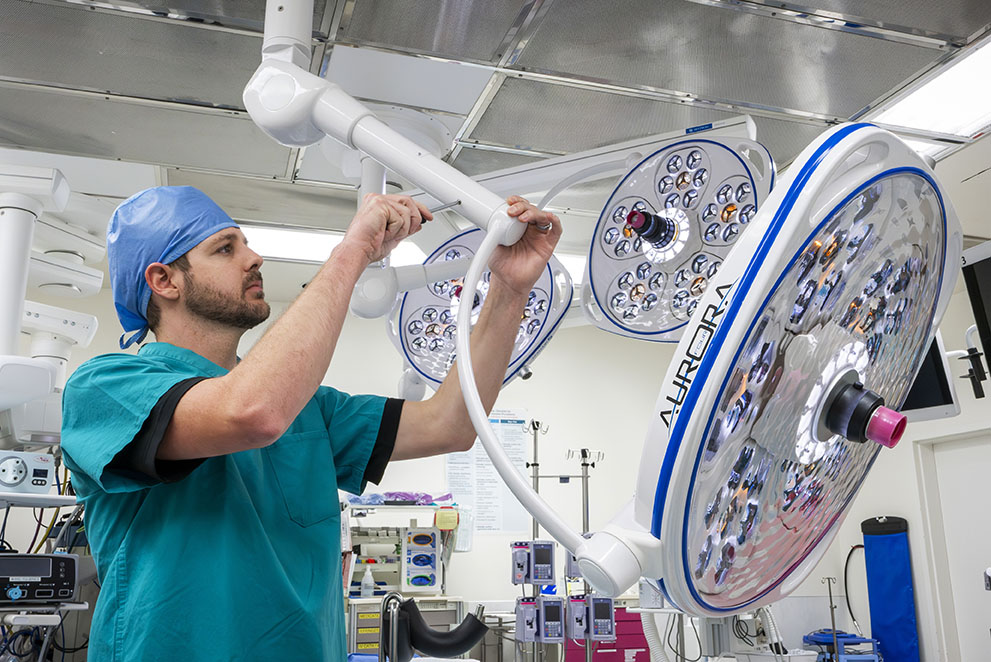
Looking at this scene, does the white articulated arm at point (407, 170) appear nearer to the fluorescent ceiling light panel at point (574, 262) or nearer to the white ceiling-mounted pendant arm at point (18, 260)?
the white ceiling-mounted pendant arm at point (18, 260)

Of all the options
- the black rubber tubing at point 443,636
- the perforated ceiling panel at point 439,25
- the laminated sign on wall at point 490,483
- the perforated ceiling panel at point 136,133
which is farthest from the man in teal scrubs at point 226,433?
the laminated sign on wall at point 490,483

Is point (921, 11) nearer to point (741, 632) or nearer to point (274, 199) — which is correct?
point (274, 199)

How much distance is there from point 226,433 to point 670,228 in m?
1.50

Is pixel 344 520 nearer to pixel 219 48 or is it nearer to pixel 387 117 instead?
pixel 387 117

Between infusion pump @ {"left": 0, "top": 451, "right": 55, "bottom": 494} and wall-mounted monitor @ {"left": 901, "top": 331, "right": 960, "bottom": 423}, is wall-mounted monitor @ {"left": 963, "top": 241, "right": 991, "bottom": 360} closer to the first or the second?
wall-mounted monitor @ {"left": 901, "top": 331, "right": 960, "bottom": 423}

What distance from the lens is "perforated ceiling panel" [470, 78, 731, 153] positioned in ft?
12.5

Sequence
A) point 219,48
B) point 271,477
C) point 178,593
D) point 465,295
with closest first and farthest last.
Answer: point 465,295 < point 178,593 < point 271,477 < point 219,48

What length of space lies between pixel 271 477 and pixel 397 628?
2211 mm

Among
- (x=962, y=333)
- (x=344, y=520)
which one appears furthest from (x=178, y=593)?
(x=962, y=333)

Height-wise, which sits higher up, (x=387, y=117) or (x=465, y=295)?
(x=387, y=117)

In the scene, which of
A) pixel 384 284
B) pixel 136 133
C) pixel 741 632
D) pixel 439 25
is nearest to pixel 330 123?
pixel 384 284

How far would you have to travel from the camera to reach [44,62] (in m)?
3.57

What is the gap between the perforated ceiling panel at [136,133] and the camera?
3.93 m

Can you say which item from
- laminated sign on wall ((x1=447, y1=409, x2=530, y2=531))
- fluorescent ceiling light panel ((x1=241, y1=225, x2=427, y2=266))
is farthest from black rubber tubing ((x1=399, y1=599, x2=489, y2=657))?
laminated sign on wall ((x1=447, y1=409, x2=530, y2=531))
